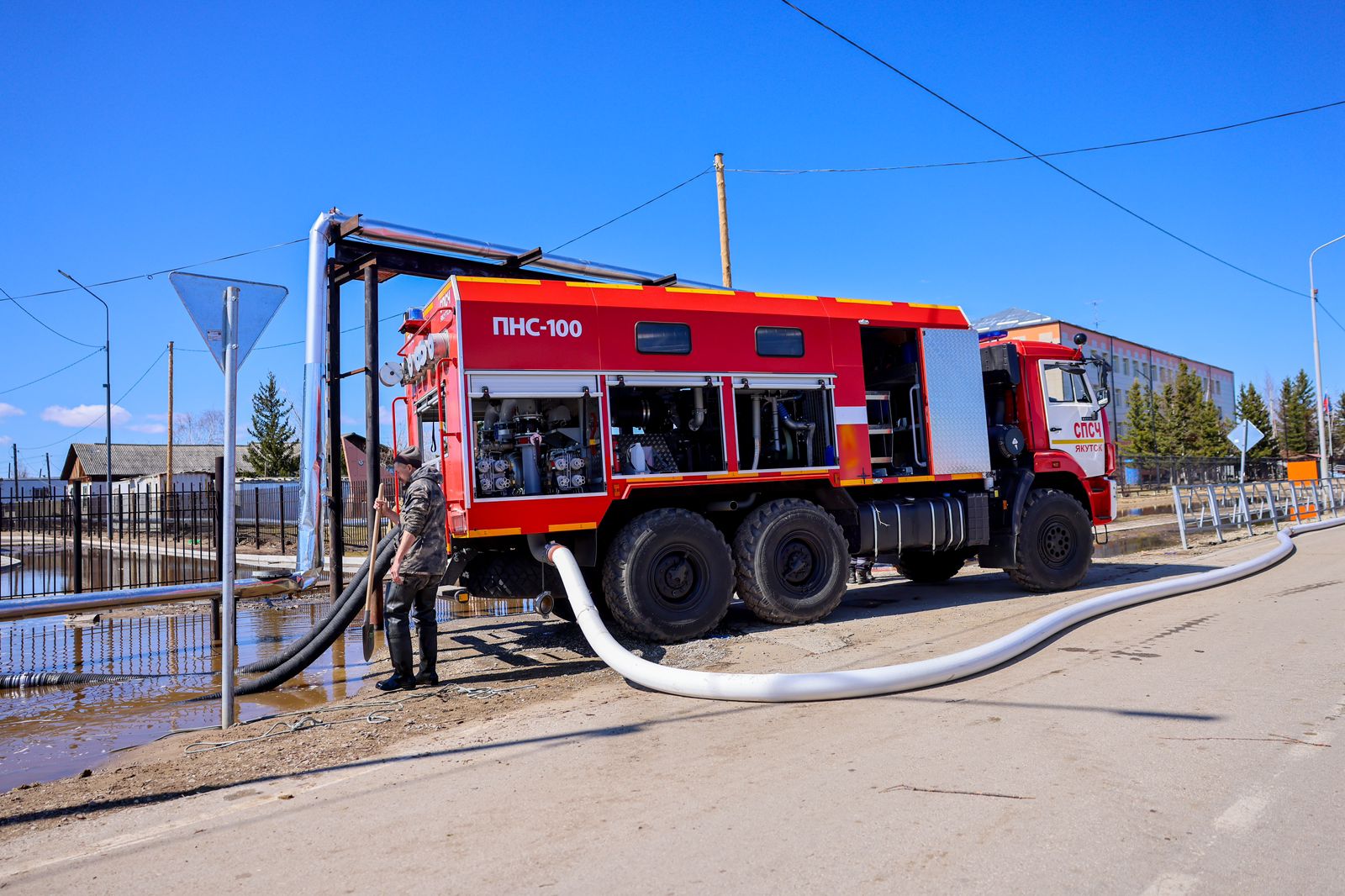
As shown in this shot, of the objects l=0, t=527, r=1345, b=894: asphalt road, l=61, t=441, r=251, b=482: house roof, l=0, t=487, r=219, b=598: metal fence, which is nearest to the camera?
l=0, t=527, r=1345, b=894: asphalt road

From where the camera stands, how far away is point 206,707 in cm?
712

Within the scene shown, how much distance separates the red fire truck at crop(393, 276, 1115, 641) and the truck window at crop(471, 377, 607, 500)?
0.06ft

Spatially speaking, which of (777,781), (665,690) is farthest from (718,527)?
(777,781)

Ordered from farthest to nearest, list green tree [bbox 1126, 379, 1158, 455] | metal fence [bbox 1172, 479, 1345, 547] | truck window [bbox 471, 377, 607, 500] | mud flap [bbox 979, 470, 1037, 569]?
green tree [bbox 1126, 379, 1158, 455] → metal fence [bbox 1172, 479, 1345, 547] → mud flap [bbox 979, 470, 1037, 569] → truck window [bbox 471, 377, 607, 500]

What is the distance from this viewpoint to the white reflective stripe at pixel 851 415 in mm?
9281

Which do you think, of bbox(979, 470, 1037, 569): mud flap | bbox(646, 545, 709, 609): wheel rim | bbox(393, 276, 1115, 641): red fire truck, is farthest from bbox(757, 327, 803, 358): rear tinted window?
bbox(979, 470, 1037, 569): mud flap

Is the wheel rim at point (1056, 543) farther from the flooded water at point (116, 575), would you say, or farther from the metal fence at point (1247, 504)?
the flooded water at point (116, 575)

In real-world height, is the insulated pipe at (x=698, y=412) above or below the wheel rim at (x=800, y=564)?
above

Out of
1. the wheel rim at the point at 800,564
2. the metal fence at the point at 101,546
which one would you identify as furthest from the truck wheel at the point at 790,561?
the metal fence at the point at 101,546

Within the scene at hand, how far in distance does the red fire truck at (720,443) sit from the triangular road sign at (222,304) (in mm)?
1569

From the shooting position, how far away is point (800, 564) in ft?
29.0

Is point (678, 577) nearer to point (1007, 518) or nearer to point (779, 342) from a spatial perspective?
point (779, 342)

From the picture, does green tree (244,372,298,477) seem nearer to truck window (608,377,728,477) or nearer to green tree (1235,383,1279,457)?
truck window (608,377,728,477)

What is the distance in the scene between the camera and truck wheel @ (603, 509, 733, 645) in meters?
7.84
